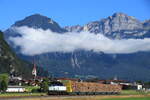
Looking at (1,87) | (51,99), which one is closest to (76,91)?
(51,99)

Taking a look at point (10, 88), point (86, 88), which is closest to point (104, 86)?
point (86, 88)

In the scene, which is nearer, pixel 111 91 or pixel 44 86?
pixel 111 91

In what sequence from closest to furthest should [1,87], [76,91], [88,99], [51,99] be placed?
[51,99] → [88,99] → [76,91] → [1,87]

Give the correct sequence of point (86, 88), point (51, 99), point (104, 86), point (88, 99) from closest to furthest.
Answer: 1. point (51, 99)
2. point (88, 99)
3. point (86, 88)
4. point (104, 86)

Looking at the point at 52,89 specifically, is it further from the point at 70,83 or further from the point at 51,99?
the point at 51,99

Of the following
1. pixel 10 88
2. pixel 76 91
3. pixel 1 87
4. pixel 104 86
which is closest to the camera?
pixel 76 91

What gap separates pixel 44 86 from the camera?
16425cm

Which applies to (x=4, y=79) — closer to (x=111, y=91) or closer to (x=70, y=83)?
(x=111, y=91)

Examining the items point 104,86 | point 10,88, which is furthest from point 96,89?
point 10,88

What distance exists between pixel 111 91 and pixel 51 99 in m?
64.1

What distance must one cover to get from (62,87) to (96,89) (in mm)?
23355

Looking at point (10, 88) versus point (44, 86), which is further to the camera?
point (10, 88)

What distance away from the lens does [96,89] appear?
434 feet

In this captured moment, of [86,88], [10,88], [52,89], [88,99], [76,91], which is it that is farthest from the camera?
[10,88]
